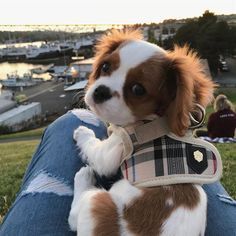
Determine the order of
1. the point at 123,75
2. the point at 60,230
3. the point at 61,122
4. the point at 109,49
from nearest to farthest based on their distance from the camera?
the point at 60,230
the point at 123,75
the point at 109,49
the point at 61,122

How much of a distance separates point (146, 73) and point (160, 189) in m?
0.58

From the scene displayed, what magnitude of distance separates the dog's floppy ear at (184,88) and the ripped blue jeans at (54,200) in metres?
0.52

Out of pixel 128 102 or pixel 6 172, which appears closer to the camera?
pixel 128 102

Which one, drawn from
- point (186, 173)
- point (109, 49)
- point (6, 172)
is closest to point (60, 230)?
point (186, 173)

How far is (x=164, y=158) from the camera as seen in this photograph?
2.04 meters

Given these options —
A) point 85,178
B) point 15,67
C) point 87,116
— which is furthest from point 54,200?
point 15,67

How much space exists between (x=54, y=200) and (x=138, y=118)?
613 millimetres

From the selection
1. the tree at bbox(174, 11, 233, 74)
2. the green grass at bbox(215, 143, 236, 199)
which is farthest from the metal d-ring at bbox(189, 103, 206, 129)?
the tree at bbox(174, 11, 233, 74)

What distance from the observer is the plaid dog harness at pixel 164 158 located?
78.2 inches

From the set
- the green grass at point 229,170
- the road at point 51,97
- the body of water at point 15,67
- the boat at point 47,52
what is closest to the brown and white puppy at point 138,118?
the green grass at point 229,170

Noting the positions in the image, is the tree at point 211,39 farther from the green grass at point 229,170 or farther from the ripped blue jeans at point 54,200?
the ripped blue jeans at point 54,200

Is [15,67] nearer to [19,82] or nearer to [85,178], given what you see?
[19,82]

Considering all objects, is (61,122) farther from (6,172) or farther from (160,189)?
(6,172)

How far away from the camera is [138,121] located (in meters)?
2.25
